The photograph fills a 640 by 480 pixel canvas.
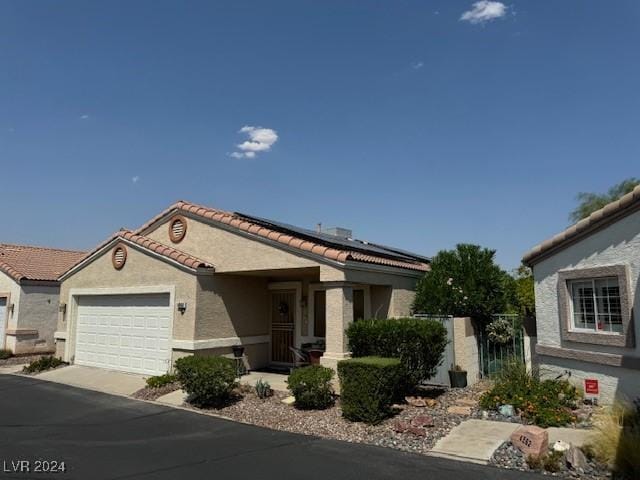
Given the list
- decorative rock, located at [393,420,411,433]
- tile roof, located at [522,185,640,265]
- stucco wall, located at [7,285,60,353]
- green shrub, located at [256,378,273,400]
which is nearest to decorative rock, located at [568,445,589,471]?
decorative rock, located at [393,420,411,433]

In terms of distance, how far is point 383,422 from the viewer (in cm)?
916

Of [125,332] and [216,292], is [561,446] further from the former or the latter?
[125,332]

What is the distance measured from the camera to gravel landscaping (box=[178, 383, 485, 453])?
837cm

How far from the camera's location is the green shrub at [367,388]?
29.9 feet

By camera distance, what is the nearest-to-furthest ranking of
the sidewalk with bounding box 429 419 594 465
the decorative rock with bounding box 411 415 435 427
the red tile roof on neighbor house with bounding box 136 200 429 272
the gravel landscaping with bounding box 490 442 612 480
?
the gravel landscaping with bounding box 490 442 612 480 → the sidewalk with bounding box 429 419 594 465 → the decorative rock with bounding box 411 415 435 427 → the red tile roof on neighbor house with bounding box 136 200 429 272

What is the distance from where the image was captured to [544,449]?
7.09 metres

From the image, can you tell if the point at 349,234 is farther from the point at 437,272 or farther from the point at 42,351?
the point at 42,351

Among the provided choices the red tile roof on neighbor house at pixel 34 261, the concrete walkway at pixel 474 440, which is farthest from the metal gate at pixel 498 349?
the red tile roof on neighbor house at pixel 34 261

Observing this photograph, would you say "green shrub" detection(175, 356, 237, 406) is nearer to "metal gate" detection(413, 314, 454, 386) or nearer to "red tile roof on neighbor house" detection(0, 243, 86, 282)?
"metal gate" detection(413, 314, 454, 386)

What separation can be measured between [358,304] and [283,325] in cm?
292

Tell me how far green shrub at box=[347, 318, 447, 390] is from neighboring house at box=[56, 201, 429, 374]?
1.87 ft

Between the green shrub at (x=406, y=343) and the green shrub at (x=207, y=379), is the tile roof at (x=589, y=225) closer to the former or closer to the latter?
the green shrub at (x=406, y=343)

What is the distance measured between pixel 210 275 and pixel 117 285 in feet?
12.6

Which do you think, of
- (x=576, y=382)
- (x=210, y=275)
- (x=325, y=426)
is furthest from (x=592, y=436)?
(x=210, y=275)
